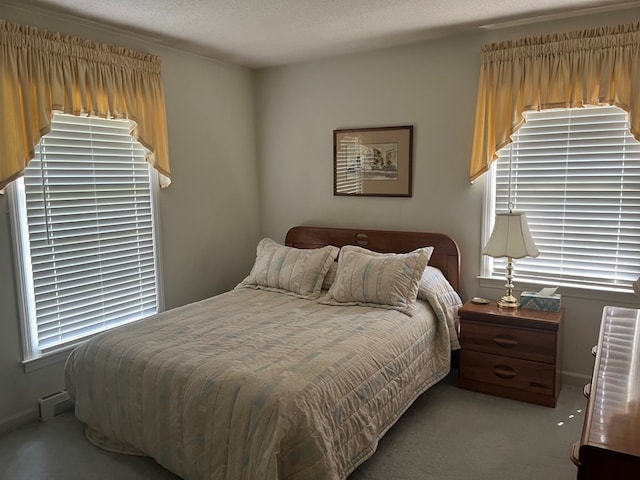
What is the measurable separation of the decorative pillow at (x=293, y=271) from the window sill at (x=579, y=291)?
1209 mm

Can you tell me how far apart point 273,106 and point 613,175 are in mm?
2911

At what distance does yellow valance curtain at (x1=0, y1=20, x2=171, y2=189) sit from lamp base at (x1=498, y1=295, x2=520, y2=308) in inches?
106

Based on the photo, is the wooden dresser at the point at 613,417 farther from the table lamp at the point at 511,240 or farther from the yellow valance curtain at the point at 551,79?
the yellow valance curtain at the point at 551,79

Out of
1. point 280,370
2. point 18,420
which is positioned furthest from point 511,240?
point 18,420

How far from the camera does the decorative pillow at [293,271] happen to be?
3.68m

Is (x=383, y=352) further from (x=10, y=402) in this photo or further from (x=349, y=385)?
(x=10, y=402)

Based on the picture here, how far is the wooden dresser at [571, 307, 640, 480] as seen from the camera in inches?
45.1

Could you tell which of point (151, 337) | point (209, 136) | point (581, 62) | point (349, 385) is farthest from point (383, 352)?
point (209, 136)

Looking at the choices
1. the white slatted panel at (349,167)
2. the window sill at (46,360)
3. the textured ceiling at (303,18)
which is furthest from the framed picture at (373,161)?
the window sill at (46,360)

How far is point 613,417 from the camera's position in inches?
51.6

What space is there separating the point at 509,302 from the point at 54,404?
3116 mm

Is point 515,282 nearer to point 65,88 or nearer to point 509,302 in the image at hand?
point 509,302

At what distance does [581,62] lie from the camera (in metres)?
3.19

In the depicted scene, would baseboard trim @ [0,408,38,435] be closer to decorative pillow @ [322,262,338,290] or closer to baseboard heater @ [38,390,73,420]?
baseboard heater @ [38,390,73,420]
